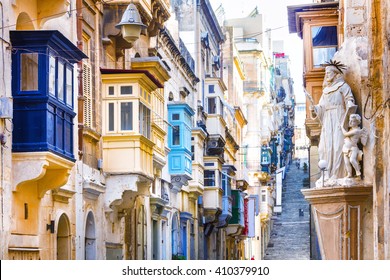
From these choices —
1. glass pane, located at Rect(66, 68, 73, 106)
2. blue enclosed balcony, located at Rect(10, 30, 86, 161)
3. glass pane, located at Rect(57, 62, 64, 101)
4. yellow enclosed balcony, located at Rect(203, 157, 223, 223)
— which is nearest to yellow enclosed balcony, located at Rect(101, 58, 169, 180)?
glass pane, located at Rect(66, 68, 73, 106)

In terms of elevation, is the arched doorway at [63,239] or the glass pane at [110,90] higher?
the glass pane at [110,90]

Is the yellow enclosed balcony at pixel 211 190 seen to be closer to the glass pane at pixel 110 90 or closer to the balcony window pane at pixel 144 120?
the balcony window pane at pixel 144 120

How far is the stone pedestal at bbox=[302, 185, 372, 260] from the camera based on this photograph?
17172 mm

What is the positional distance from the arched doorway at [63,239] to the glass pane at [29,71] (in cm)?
392

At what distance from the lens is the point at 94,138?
24.2m

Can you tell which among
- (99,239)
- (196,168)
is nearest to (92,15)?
(99,239)

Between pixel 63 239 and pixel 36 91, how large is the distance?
4332 millimetres

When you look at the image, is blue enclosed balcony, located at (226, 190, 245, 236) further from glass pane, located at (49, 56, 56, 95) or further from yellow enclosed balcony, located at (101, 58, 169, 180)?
glass pane, located at (49, 56, 56, 95)

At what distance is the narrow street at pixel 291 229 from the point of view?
208 feet

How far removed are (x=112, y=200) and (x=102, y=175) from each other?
62 centimetres

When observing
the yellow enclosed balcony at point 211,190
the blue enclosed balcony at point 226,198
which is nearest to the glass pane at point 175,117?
the yellow enclosed balcony at point 211,190

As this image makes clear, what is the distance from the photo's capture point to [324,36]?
101ft
